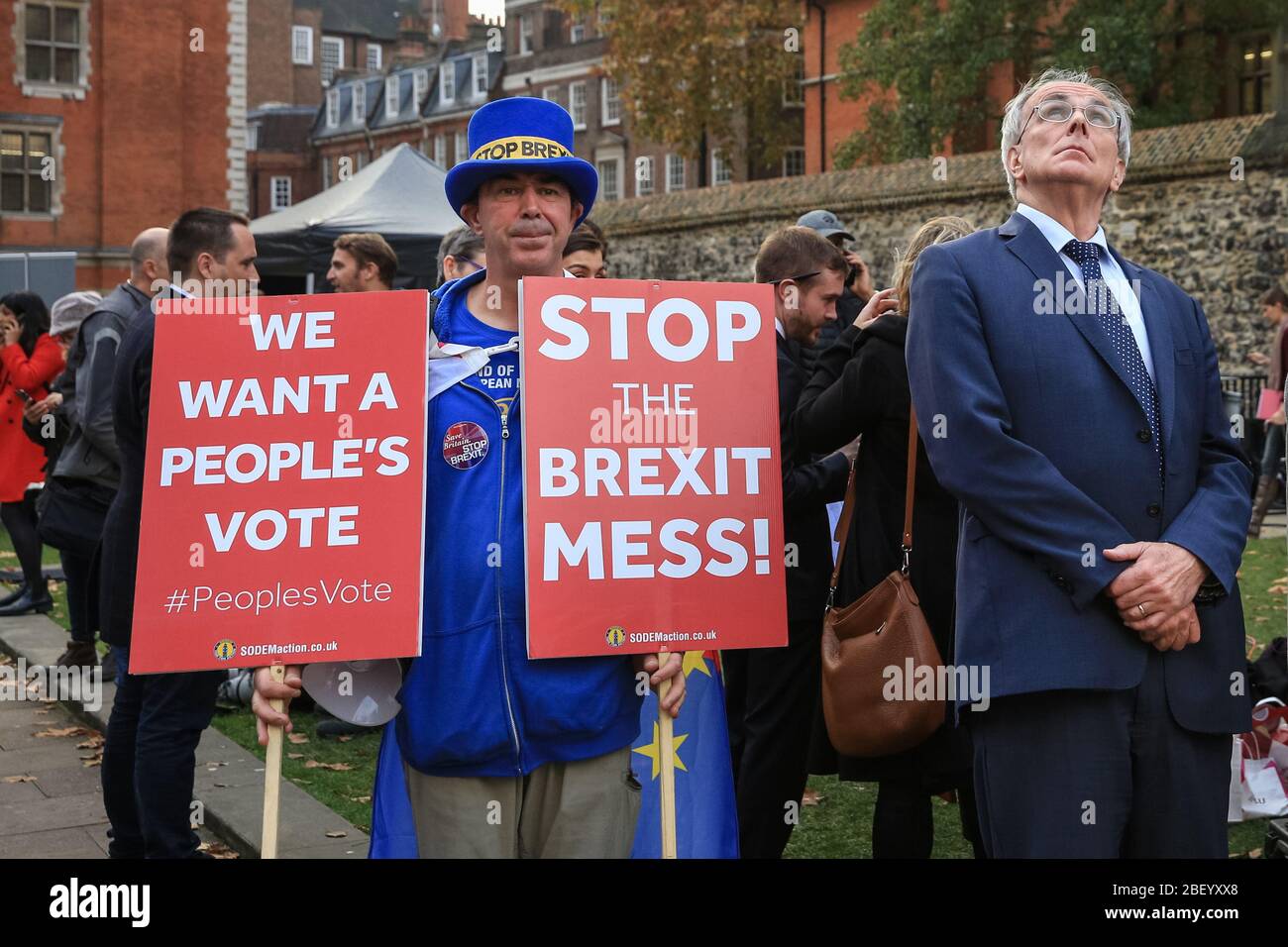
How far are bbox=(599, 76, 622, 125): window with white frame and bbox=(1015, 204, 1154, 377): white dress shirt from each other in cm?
5279

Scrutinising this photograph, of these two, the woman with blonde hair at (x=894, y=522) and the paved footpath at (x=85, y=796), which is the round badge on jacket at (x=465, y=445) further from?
the paved footpath at (x=85, y=796)

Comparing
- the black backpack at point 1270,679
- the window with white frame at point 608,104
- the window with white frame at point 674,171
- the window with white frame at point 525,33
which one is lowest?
the black backpack at point 1270,679

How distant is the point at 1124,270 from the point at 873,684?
1252 millimetres

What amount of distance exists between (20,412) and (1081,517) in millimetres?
9180

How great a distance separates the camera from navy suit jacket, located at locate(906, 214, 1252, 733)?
2854mm

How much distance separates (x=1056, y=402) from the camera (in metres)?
2.95

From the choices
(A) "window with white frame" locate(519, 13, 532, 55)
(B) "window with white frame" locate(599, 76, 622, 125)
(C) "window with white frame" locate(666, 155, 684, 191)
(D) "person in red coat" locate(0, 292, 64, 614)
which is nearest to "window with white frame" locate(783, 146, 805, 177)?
(C) "window with white frame" locate(666, 155, 684, 191)

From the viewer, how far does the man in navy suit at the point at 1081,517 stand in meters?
2.84

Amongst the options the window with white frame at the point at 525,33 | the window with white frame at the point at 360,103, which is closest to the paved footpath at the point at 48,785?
the window with white frame at the point at 525,33

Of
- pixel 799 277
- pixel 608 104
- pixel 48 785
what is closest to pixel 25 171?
pixel 608 104

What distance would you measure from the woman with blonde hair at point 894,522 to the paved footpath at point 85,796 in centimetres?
208

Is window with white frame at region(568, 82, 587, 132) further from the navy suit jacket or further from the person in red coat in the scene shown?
the navy suit jacket
